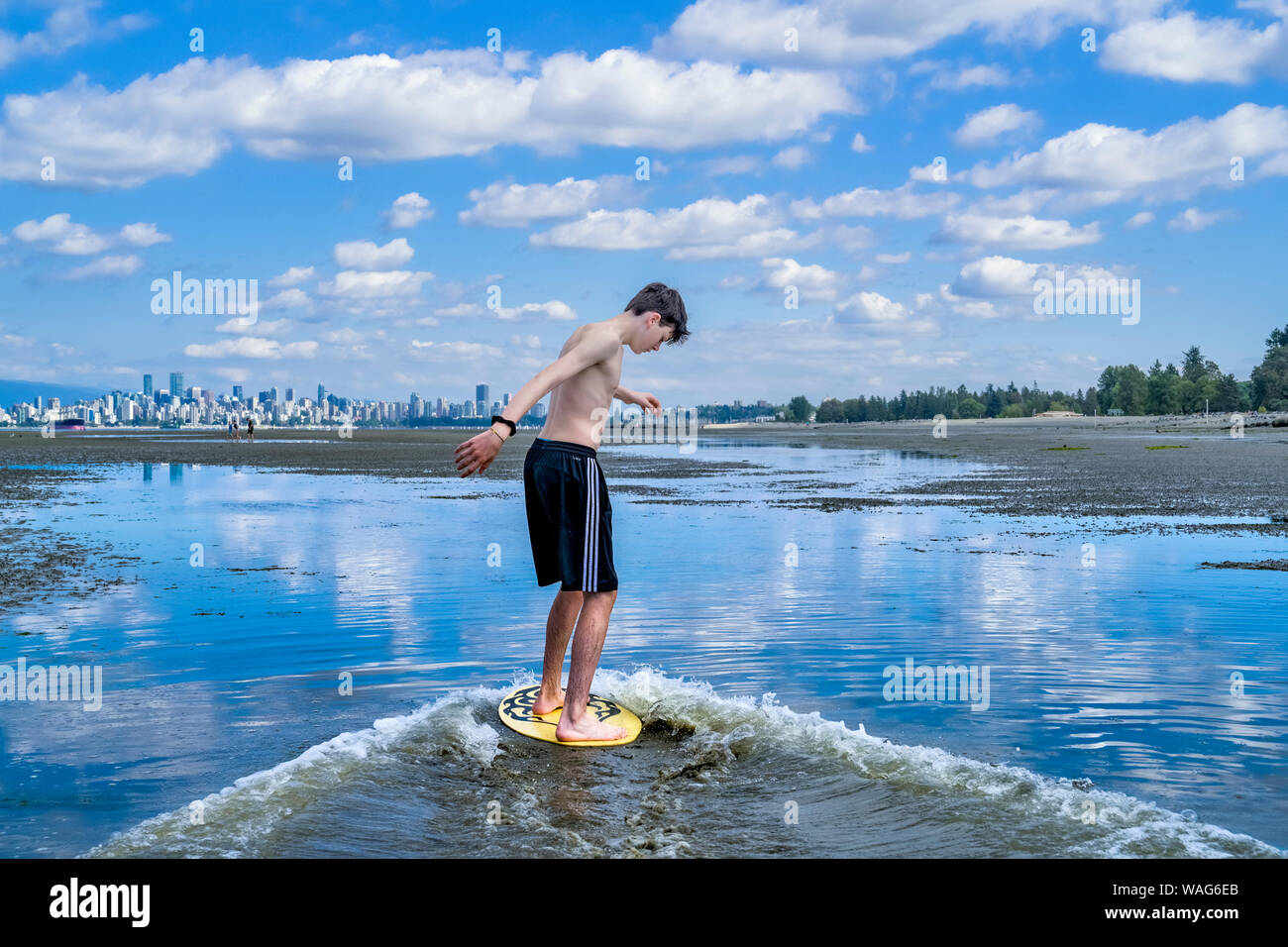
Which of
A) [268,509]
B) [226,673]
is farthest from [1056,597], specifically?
[268,509]

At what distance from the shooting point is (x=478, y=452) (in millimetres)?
5633

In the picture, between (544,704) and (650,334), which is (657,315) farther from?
(544,704)

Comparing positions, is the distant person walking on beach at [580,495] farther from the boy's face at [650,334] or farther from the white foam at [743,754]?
the white foam at [743,754]

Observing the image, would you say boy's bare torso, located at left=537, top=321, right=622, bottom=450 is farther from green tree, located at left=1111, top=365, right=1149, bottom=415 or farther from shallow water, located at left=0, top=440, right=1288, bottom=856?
green tree, located at left=1111, top=365, right=1149, bottom=415

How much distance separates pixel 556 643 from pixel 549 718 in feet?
1.68

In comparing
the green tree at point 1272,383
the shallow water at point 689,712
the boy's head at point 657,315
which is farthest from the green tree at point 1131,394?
the boy's head at point 657,315

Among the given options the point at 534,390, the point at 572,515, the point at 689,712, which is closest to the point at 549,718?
the point at 689,712

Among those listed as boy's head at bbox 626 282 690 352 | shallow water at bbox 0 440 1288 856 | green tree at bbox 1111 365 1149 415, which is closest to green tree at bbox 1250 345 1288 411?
green tree at bbox 1111 365 1149 415

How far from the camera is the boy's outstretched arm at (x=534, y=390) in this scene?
18.6 ft

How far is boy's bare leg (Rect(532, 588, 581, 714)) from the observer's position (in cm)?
676

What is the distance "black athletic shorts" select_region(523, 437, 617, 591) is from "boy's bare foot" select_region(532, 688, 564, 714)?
83 cm

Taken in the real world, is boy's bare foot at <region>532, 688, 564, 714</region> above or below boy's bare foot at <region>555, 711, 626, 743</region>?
above

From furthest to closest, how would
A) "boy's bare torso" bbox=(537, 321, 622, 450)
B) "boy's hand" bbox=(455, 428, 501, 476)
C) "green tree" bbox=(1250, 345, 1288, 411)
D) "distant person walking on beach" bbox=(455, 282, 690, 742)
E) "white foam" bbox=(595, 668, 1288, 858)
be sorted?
"green tree" bbox=(1250, 345, 1288, 411)
"boy's bare torso" bbox=(537, 321, 622, 450)
"distant person walking on beach" bbox=(455, 282, 690, 742)
"boy's hand" bbox=(455, 428, 501, 476)
"white foam" bbox=(595, 668, 1288, 858)

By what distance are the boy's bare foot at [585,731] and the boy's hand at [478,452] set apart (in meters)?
1.83
